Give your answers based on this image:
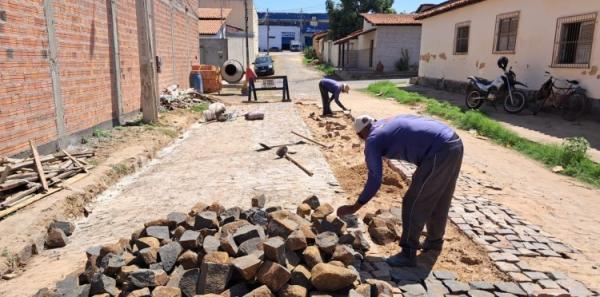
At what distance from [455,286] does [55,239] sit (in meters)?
3.78

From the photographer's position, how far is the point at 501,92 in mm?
12430

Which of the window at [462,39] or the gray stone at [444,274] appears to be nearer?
the gray stone at [444,274]

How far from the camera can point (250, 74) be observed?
16469mm

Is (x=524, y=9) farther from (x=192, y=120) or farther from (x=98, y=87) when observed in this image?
(x=98, y=87)

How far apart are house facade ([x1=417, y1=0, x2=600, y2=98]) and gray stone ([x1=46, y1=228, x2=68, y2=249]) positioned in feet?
36.4

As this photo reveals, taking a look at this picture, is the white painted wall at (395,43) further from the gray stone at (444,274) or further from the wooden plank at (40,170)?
the gray stone at (444,274)

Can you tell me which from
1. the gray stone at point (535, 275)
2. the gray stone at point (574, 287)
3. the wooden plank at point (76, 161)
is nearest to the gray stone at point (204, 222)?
the gray stone at point (535, 275)

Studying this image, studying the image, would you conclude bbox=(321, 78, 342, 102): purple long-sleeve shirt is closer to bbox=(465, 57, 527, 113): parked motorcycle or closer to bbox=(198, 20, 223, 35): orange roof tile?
bbox=(465, 57, 527, 113): parked motorcycle

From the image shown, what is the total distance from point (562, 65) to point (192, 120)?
9789 millimetres

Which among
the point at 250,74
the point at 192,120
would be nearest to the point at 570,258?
the point at 192,120

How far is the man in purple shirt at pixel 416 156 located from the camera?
336 cm

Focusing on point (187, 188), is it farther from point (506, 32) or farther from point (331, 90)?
point (506, 32)

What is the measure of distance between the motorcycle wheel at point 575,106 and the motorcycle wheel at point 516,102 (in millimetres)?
1337

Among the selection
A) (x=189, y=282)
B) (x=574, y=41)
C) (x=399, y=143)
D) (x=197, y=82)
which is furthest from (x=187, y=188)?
(x=197, y=82)
